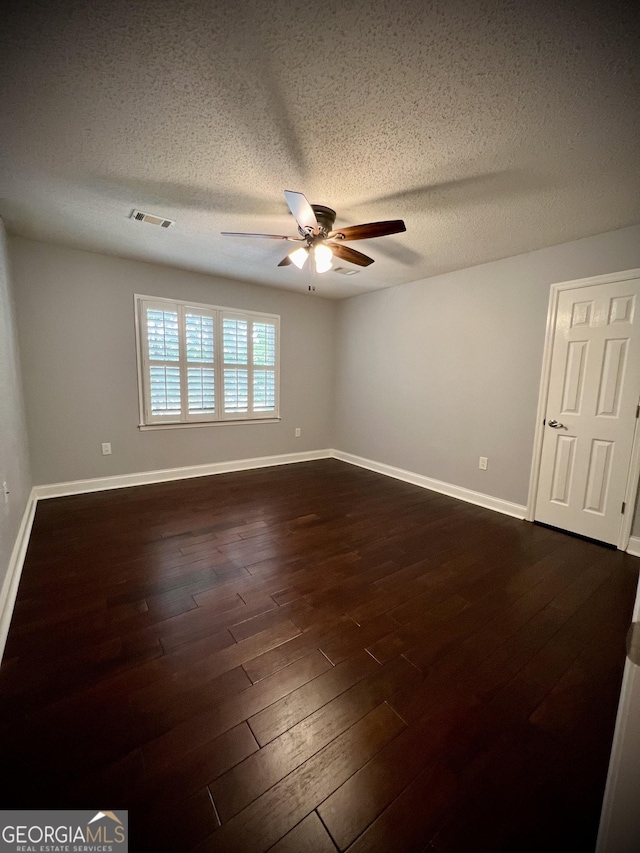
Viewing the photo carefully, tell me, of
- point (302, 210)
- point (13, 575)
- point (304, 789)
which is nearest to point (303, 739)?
point (304, 789)

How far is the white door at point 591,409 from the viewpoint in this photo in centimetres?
258

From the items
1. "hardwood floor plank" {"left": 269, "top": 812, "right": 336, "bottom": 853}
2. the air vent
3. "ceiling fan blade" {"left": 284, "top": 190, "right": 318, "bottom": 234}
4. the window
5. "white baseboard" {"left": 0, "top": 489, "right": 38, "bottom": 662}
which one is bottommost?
"hardwood floor plank" {"left": 269, "top": 812, "right": 336, "bottom": 853}

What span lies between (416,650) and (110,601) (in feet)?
5.59

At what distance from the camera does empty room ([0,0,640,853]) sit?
108 centimetres

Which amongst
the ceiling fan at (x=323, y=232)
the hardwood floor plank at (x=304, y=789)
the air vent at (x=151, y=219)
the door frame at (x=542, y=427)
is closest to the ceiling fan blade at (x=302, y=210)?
the ceiling fan at (x=323, y=232)

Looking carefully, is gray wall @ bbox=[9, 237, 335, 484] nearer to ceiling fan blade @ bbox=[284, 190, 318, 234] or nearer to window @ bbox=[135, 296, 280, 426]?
window @ bbox=[135, 296, 280, 426]

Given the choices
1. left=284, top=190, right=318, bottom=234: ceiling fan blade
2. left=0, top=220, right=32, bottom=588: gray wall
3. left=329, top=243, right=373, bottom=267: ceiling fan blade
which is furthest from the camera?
left=329, top=243, right=373, bottom=267: ceiling fan blade

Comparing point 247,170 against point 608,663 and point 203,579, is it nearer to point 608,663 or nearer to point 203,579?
point 203,579

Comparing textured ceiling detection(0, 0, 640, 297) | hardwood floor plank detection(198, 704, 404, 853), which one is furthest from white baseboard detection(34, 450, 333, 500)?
hardwood floor plank detection(198, 704, 404, 853)

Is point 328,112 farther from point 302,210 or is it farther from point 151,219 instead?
point 151,219

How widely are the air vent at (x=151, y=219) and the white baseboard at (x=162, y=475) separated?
261 centimetres

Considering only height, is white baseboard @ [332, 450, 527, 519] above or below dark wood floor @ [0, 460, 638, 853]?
above

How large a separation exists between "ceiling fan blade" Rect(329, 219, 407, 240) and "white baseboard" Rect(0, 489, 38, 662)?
9.48ft

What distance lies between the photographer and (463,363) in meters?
3.65
